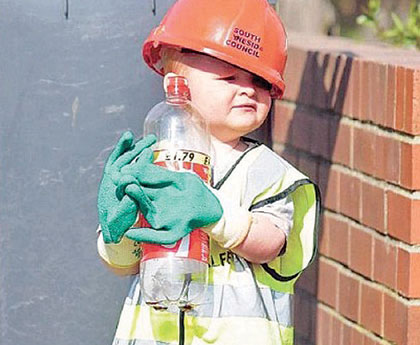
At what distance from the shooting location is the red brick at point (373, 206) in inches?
160

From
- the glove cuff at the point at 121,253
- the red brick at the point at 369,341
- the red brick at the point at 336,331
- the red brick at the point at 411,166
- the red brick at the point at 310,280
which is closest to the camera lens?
the glove cuff at the point at 121,253

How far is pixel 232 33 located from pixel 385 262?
0.98m

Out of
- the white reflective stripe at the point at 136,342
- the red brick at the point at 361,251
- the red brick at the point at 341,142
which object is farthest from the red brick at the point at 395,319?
the white reflective stripe at the point at 136,342

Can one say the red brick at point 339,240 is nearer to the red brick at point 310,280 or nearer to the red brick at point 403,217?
the red brick at point 310,280

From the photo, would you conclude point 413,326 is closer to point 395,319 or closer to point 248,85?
point 395,319

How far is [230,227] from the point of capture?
10.7ft

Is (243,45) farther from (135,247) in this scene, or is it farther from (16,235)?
(16,235)

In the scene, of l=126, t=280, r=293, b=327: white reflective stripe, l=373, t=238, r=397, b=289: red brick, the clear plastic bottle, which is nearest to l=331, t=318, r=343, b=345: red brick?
l=373, t=238, r=397, b=289: red brick

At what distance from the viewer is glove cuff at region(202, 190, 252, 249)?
3.25 meters

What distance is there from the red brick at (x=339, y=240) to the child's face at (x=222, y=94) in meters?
1.01

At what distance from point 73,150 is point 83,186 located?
0.10 m

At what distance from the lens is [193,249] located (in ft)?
10.6

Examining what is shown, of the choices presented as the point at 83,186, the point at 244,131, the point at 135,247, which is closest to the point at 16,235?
the point at 83,186

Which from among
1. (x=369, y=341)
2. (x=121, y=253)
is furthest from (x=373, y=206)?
(x=121, y=253)
